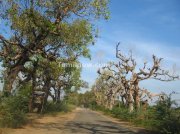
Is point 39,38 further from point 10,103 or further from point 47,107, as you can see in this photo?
point 47,107

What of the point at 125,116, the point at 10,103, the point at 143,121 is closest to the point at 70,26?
the point at 10,103

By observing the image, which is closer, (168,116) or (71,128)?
(168,116)

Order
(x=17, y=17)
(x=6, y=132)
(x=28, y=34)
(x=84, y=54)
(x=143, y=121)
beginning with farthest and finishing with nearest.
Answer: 1. (x=143, y=121)
2. (x=84, y=54)
3. (x=28, y=34)
4. (x=17, y=17)
5. (x=6, y=132)

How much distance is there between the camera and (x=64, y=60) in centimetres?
3159

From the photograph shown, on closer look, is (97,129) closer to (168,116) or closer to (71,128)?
(71,128)

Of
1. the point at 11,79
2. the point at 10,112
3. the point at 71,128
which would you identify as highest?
the point at 11,79

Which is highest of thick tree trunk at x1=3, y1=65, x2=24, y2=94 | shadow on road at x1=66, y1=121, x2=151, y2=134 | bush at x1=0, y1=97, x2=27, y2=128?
thick tree trunk at x1=3, y1=65, x2=24, y2=94

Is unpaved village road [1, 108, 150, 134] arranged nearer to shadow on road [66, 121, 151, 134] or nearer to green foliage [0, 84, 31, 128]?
shadow on road [66, 121, 151, 134]

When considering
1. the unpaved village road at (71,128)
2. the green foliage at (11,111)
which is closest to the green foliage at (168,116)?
the unpaved village road at (71,128)

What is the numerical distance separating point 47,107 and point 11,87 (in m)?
27.0

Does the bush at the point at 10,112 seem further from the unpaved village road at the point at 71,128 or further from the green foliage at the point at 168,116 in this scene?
the green foliage at the point at 168,116

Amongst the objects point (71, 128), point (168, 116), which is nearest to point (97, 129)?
point (71, 128)

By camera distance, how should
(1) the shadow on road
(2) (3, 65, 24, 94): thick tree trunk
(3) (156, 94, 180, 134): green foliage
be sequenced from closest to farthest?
(3) (156, 94, 180, 134): green foliage, (1) the shadow on road, (2) (3, 65, 24, 94): thick tree trunk

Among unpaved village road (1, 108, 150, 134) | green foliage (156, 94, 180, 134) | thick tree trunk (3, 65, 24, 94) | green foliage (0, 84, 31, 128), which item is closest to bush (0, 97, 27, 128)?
green foliage (0, 84, 31, 128)
